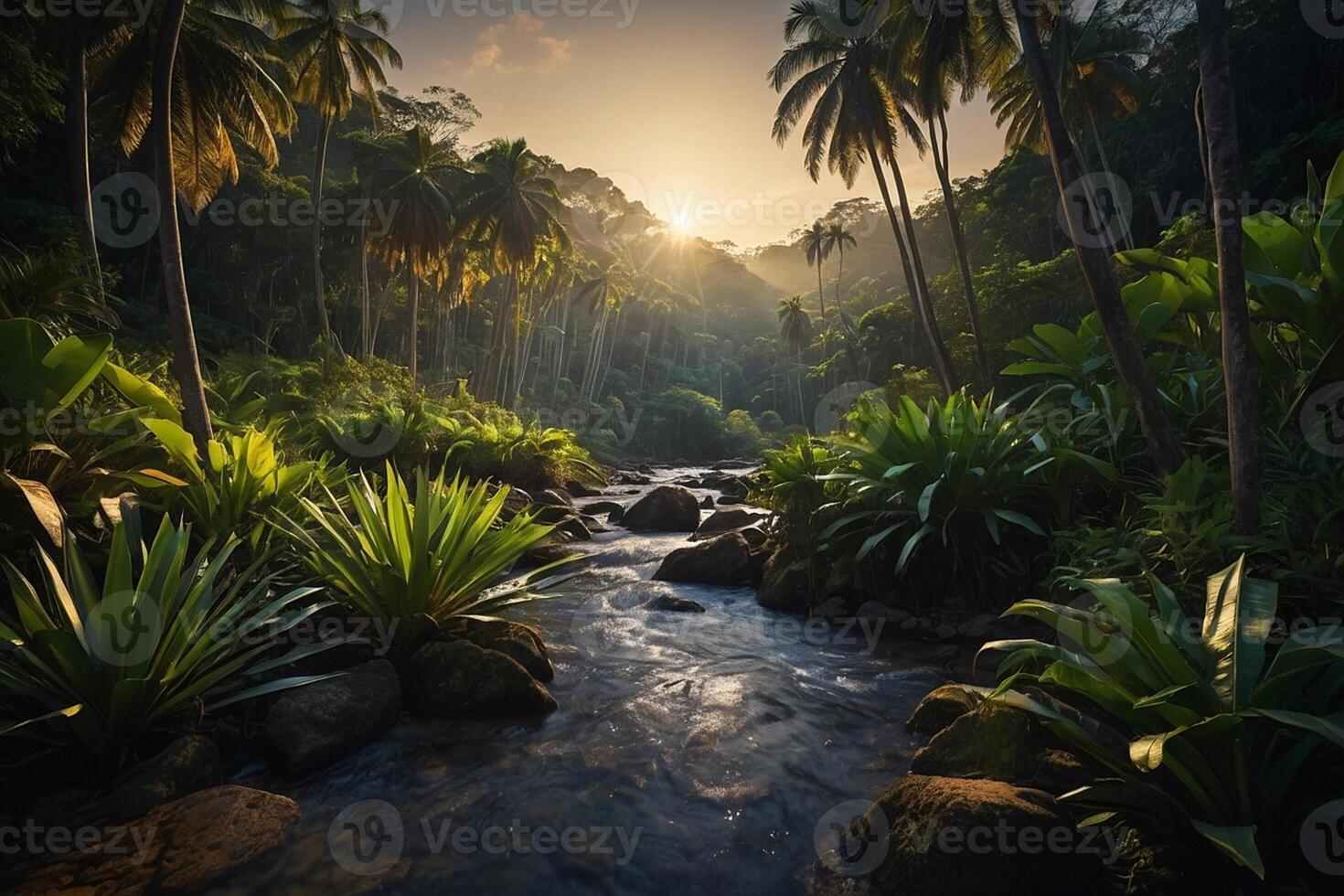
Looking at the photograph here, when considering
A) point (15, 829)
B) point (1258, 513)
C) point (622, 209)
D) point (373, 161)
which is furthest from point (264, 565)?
point (622, 209)

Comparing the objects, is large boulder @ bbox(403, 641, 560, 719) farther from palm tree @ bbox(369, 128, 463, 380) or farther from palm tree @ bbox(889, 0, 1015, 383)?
palm tree @ bbox(369, 128, 463, 380)

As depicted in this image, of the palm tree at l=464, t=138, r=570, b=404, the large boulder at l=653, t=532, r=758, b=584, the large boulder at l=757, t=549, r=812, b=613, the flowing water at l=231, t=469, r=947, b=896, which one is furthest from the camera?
the palm tree at l=464, t=138, r=570, b=404

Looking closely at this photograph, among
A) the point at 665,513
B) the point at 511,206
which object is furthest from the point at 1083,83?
the point at 665,513

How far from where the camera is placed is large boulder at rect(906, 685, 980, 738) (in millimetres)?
3021

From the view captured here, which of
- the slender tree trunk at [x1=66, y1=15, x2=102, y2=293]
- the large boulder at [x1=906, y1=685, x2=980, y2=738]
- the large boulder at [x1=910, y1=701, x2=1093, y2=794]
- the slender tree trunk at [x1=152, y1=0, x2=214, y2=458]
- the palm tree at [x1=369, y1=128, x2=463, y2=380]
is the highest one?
the palm tree at [x1=369, y1=128, x2=463, y2=380]

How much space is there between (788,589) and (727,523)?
420 cm

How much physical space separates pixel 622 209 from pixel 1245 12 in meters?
48.0

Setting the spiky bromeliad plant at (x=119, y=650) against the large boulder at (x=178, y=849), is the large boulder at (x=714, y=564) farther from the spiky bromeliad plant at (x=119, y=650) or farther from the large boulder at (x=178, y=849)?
the large boulder at (x=178, y=849)

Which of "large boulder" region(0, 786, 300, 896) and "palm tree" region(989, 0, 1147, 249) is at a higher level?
"palm tree" region(989, 0, 1147, 249)

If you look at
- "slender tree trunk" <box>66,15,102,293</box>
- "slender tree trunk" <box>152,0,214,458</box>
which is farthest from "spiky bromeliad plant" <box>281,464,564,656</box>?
"slender tree trunk" <box>66,15,102,293</box>

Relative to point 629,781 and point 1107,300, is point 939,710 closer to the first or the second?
point 629,781

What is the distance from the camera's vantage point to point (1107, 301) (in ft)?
13.6

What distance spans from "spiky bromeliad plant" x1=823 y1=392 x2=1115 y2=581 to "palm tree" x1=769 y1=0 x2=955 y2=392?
1067 centimetres

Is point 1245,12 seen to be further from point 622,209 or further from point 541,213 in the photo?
point 622,209
